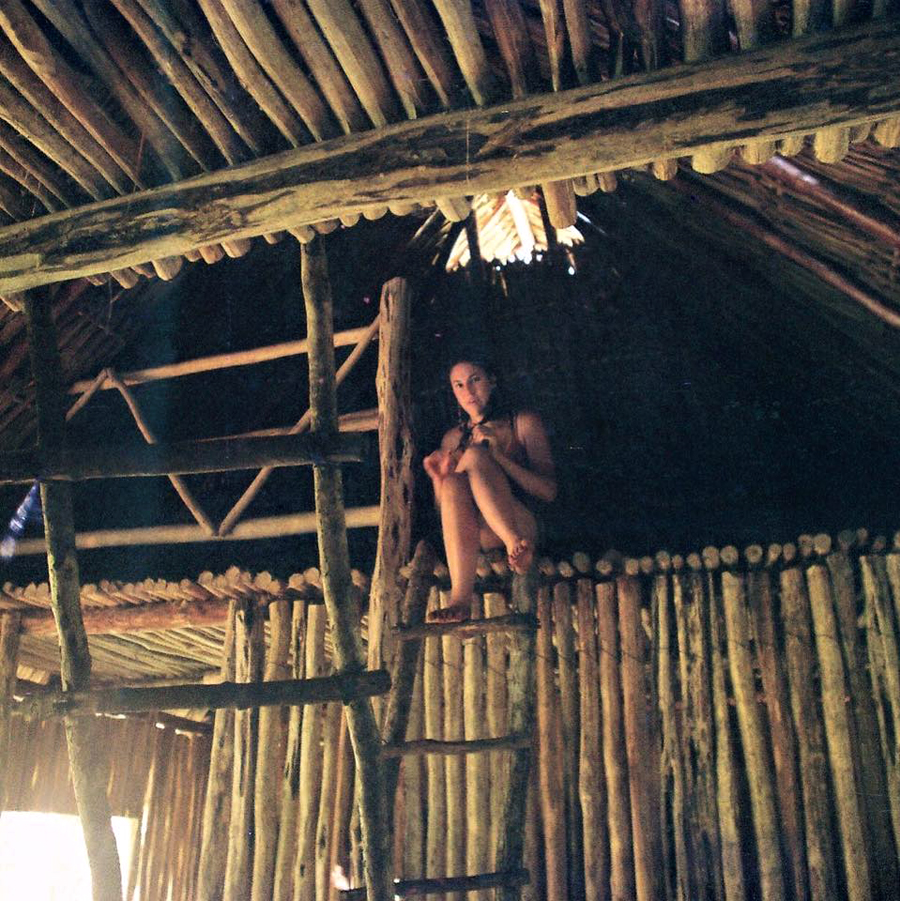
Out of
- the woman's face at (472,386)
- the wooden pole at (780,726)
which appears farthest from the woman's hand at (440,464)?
the wooden pole at (780,726)

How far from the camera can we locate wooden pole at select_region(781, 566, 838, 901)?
4883mm

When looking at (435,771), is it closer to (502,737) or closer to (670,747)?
(502,737)

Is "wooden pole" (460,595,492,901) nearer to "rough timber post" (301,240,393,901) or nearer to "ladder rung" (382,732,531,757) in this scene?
→ "ladder rung" (382,732,531,757)

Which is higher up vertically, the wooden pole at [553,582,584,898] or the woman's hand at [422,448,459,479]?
the woman's hand at [422,448,459,479]

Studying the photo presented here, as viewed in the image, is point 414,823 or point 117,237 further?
point 414,823

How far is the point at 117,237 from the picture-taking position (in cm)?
429

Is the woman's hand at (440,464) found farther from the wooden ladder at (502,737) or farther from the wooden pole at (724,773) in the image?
the wooden pole at (724,773)

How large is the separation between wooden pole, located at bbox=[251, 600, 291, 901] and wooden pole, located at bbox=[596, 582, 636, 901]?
1.67m

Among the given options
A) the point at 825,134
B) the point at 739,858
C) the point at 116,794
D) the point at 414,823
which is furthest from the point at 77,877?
the point at 825,134

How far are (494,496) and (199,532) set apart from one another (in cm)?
200

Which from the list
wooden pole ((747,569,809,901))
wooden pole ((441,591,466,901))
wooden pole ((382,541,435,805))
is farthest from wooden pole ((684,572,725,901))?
wooden pole ((382,541,435,805))

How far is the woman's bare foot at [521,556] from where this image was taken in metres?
5.12

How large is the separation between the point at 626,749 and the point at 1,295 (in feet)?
11.2

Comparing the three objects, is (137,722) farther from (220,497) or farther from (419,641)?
(419,641)
